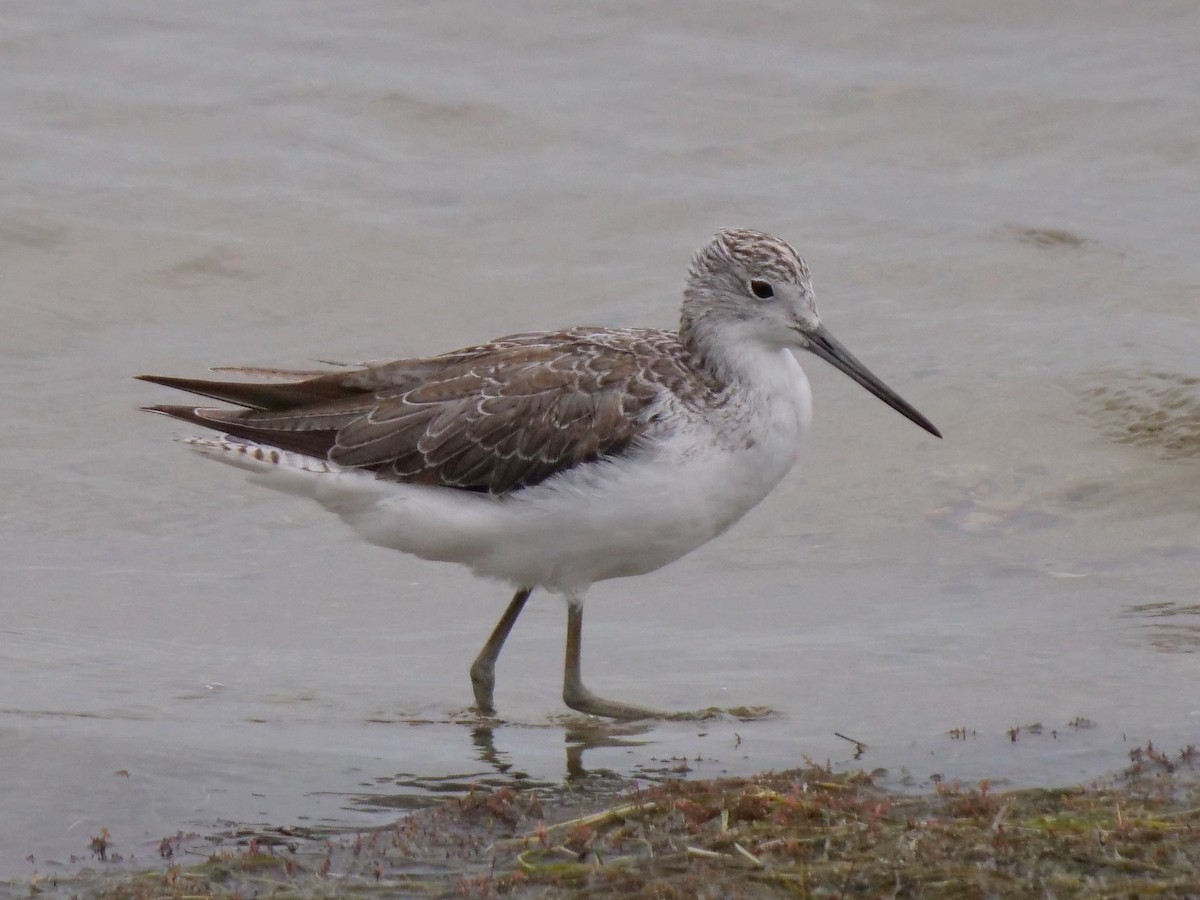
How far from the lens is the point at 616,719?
7.68 m

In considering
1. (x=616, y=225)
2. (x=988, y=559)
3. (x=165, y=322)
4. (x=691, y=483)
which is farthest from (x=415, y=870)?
(x=616, y=225)

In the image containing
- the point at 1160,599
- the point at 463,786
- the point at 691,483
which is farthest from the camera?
the point at 1160,599

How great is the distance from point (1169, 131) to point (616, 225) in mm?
4595

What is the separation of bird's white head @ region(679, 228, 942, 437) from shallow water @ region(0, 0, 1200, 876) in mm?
1473

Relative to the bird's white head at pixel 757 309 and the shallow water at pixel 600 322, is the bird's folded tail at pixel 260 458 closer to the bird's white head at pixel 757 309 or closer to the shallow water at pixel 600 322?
the shallow water at pixel 600 322

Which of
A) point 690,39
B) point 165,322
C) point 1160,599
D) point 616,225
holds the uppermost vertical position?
point 690,39

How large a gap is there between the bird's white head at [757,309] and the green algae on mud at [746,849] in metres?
2.46

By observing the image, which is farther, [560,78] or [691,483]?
[560,78]

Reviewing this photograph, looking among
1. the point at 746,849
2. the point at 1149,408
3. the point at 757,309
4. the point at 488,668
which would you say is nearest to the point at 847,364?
the point at 757,309

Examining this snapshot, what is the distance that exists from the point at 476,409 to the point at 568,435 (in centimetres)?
50

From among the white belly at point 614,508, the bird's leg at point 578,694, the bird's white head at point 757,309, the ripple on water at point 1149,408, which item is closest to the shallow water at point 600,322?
the ripple on water at point 1149,408

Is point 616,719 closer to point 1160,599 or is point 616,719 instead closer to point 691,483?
point 691,483

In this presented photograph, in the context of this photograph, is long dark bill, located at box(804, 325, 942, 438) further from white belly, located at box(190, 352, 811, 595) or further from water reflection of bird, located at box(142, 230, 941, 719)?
white belly, located at box(190, 352, 811, 595)

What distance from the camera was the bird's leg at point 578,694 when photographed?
7734 mm
